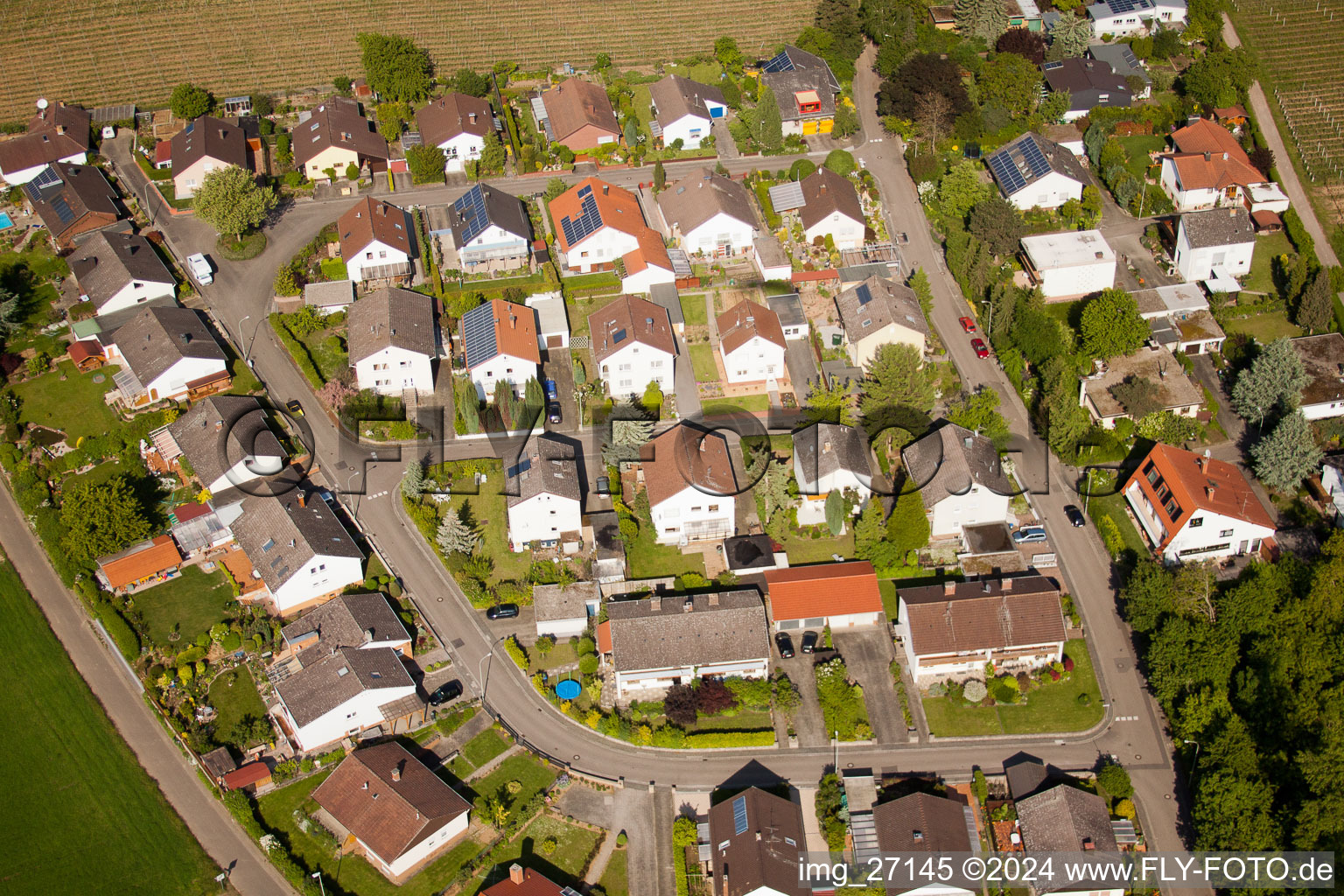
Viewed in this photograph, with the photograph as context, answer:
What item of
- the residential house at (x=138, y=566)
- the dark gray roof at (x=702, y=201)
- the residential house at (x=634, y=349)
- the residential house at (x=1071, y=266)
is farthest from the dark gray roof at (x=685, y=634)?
the dark gray roof at (x=702, y=201)

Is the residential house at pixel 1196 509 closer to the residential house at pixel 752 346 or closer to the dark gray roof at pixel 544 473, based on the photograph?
the residential house at pixel 752 346

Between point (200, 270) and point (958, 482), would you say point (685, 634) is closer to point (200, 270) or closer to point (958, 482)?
point (958, 482)

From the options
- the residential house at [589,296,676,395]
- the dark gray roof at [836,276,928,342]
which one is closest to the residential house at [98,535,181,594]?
the residential house at [589,296,676,395]

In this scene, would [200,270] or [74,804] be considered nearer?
[74,804]

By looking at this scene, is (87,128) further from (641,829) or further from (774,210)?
(641,829)

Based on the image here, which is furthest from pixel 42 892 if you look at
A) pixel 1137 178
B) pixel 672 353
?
pixel 1137 178

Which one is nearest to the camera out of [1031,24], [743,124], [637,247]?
[637,247]

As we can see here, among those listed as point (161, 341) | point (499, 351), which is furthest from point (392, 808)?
point (161, 341)
